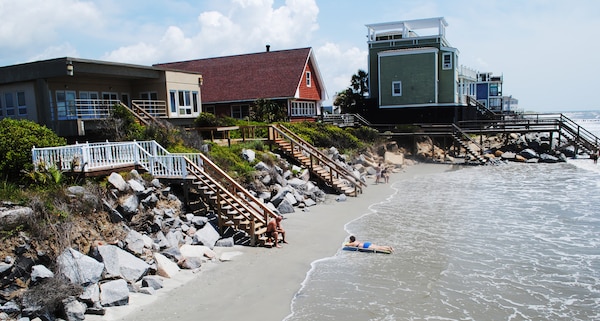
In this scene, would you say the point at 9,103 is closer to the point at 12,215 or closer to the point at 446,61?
the point at 12,215

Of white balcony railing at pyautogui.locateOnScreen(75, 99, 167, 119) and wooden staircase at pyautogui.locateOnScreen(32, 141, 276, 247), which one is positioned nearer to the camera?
wooden staircase at pyautogui.locateOnScreen(32, 141, 276, 247)

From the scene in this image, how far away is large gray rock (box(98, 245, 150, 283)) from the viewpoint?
11461 millimetres

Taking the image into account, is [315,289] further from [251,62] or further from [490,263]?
[251,62]

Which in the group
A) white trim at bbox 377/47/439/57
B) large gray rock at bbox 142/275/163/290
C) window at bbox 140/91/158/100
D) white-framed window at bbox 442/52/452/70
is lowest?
large gray rock at bbox 142/275/163/290

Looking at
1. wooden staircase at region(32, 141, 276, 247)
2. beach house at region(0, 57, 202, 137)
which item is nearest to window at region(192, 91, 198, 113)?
beach house at region(0, 57, 202, 137)

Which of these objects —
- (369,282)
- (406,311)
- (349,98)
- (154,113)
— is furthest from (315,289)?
(349,98)

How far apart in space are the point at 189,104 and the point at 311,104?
692 inches

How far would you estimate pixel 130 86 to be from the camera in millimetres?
29344

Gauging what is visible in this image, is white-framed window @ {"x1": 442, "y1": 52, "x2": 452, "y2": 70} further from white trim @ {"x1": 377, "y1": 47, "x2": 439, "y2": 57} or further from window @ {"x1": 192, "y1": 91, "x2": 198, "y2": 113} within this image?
window @ {"x1": 192, "y1": 91, "x2": 198, "y2": 113}

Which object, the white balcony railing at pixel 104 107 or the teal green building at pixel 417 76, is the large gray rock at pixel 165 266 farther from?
the teal green building at pixel 417 76

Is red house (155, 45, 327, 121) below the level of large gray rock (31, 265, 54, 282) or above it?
above

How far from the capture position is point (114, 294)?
10.5 metres

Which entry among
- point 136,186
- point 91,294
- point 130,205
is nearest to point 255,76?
point 136,186

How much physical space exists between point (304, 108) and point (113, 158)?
29.0 m
